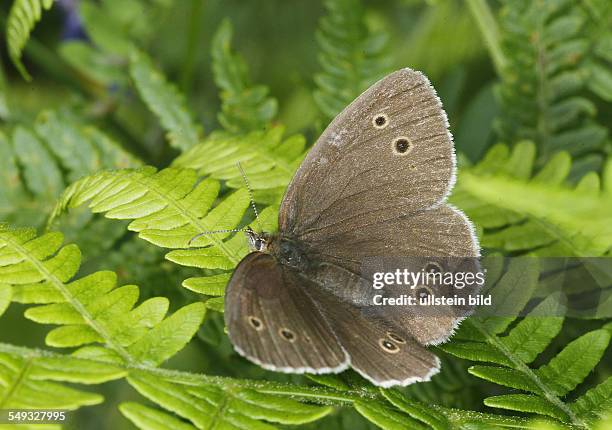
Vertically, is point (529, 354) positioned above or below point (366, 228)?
below

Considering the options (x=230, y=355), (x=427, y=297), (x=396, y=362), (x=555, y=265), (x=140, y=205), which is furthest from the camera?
(x=230, y=355)

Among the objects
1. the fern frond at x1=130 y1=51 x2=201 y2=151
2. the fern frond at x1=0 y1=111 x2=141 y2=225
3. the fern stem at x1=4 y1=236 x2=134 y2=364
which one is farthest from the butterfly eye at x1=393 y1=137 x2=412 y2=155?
the fern frond at x1=0 y1=111 x2=141 y2=225

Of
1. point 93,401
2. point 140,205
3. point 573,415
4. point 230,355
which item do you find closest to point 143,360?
point 93,401

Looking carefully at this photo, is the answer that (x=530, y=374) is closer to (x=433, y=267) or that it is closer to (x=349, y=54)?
(x=433, y=267)

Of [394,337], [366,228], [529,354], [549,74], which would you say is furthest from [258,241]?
[549,74]

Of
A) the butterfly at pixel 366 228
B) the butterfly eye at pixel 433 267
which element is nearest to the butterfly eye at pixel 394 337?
the butterfly at pixel 366 228

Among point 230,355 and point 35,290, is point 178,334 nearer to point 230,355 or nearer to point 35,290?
point 35,290
